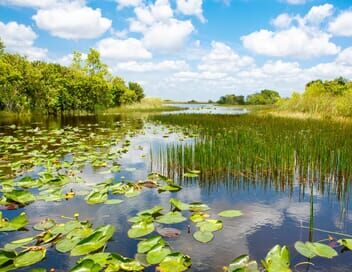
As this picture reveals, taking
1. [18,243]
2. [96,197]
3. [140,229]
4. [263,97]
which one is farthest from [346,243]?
[263,97]

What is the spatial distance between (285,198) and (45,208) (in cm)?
368

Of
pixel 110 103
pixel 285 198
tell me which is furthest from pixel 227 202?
pixel 110 103

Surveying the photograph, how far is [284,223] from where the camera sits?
3.83 metres

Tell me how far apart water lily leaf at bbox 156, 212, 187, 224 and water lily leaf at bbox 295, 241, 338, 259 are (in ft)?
4.51

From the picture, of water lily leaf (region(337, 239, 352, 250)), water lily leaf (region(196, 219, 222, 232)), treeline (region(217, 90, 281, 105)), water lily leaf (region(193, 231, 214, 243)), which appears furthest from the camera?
treeline (region(217, 90, 281, 105))

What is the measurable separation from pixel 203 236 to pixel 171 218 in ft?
1.90

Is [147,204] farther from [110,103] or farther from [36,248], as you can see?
[110,103]

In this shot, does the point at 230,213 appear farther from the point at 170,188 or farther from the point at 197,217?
the point at 170,188

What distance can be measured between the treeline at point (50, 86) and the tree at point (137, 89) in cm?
1565

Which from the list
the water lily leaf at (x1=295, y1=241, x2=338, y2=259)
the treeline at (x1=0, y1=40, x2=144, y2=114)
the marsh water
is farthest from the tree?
the water lily leaf at (x1=295, y1=241, x2=338, y2=259)

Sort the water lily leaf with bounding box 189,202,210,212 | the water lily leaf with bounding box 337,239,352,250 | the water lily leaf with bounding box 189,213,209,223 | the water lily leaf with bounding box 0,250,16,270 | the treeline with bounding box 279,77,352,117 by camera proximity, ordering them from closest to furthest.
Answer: the water lily leaf with bounding box 0,250,16,270, the water lily leaf with bounding box 337,239,352,250, the water lily leaf with bounding box 189,213,209,223, the water lily leaf with bounding box 189,202,210,212, the treeline with bounding box 279,77,352,117

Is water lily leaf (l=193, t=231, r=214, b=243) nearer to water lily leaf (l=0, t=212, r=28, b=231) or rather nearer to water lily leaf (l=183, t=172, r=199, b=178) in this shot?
water lily leaf (l=0, t=212, r=28, b=231)

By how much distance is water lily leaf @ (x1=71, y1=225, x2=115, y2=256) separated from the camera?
2.93 m

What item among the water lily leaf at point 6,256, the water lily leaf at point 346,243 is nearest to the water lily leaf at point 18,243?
the water lily leaf at point 6,256
